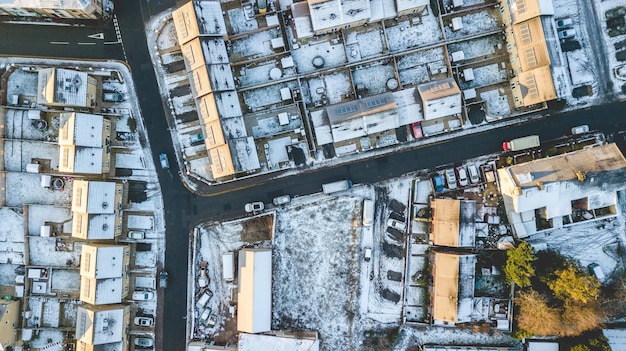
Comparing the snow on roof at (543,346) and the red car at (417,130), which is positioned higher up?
the red car at (417,130)

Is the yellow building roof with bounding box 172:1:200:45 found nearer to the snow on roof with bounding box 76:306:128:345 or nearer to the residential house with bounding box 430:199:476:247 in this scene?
the snow on roof with bounding box 76:306:128:345

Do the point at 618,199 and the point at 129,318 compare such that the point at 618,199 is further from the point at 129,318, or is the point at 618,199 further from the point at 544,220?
the point at 129,318

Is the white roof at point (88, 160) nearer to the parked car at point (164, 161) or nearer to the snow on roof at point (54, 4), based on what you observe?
the parked car at point (164, 161)

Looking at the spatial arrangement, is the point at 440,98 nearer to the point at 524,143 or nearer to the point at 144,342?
the point at 524,143

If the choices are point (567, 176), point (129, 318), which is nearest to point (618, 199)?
point (567, 176)

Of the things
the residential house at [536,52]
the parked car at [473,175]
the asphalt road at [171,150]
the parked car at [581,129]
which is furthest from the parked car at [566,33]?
the parked car at [473,175]

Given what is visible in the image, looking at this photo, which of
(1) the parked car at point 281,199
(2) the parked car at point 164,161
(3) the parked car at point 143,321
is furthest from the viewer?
(3) the parked car at point 143,321
